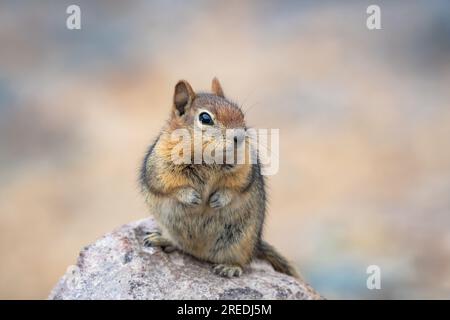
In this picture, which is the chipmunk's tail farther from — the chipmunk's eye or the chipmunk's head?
the chipmunk's eye

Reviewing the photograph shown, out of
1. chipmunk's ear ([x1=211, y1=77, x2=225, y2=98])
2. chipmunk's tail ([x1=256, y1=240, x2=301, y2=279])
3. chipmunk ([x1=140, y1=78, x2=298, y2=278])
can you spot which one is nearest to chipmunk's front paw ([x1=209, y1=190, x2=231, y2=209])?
chipmunk ([x1=140, y1=78, x2=298, y2=278])

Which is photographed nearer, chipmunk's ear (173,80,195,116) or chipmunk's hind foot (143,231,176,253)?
chipmunk's ear (173,80,195,116)

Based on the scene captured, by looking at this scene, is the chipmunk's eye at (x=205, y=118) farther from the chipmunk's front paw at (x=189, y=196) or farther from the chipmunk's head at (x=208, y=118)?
the chipmunk's front paw at (x=189, y=196)

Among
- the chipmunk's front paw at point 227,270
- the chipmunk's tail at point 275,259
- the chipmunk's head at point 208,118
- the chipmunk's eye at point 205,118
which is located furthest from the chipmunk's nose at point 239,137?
the chipmunk's tail at point 275,259

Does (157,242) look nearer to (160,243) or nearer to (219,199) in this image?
(160,243)

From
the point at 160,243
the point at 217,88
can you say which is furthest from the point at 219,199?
the point at 217,88

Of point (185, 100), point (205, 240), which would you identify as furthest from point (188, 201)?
point (185, 100)
